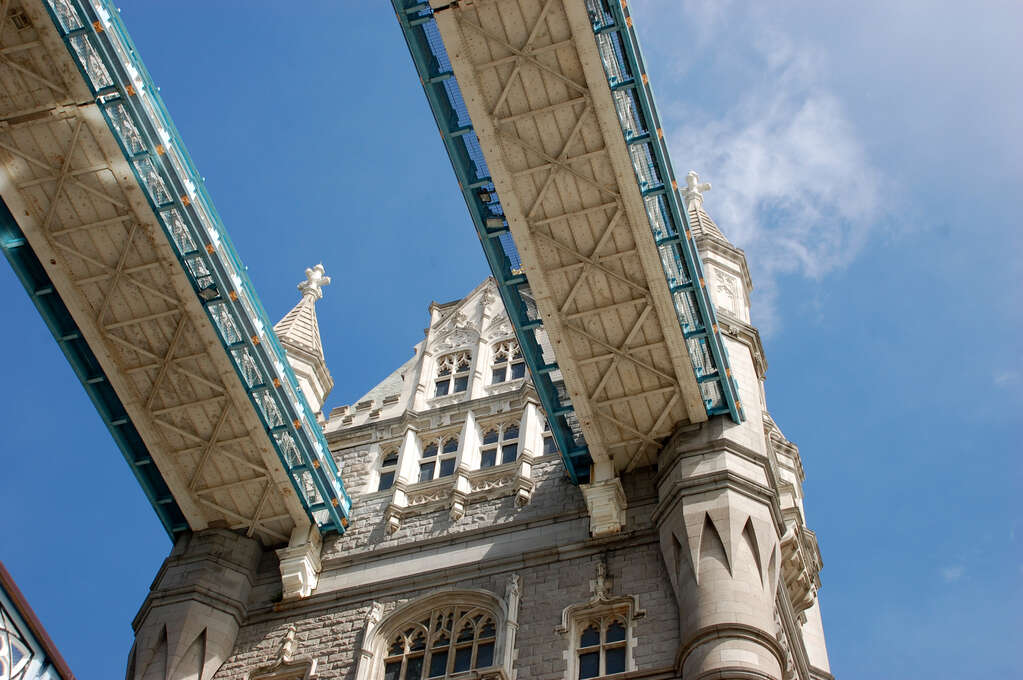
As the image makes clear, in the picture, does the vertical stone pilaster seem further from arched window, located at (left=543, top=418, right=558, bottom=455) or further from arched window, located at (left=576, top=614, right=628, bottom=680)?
arched window, located at (left=543, top=418, right=558, bottom=455)

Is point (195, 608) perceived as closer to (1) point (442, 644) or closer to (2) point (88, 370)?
(1) point (442, 644)

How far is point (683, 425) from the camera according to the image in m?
29.0

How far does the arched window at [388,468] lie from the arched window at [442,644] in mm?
5185

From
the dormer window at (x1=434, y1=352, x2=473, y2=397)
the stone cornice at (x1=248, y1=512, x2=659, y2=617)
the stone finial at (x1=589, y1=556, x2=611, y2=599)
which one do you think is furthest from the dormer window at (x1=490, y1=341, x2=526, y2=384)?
the stone finial at (x1=589, y1=556, x2=611, y2=599)

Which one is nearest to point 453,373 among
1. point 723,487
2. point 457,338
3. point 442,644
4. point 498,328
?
point 457,338

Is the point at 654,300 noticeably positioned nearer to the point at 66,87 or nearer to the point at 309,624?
the point at 309,624

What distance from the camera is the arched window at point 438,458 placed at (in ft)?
106

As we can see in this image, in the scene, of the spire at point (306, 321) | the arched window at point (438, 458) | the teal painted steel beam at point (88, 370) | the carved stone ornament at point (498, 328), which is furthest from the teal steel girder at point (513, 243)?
the spire at point (306, 321)

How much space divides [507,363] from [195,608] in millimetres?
11167

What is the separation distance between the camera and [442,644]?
27.1 metres

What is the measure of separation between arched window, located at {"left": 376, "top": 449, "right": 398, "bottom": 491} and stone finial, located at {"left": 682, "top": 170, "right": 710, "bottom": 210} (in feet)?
35.5

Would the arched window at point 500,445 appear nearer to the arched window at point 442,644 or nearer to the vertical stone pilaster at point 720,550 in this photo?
the vertical stone pilaster at point 720,550

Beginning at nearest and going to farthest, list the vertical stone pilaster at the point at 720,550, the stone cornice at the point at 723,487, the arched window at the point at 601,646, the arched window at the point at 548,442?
the vertical stone pilaster at the point at 720,550 < the arched window at the point at 601,646 < the stone cornice at the point at 723,487 < the arched window at the point at 548,442

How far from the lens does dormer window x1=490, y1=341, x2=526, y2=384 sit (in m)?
35.8
